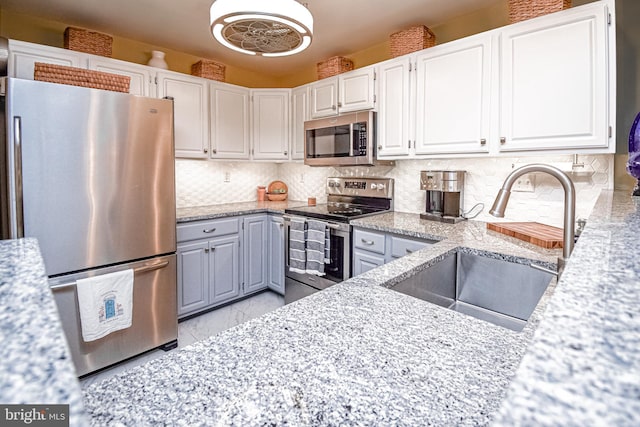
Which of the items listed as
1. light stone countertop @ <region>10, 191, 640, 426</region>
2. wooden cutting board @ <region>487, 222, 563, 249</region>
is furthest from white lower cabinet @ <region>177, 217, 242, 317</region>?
wooden cutting board @ <region>487, 222, 563, 249</region>

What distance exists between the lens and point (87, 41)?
99.5 inches

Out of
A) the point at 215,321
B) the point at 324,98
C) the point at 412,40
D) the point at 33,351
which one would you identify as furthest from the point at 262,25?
the point at 215,321

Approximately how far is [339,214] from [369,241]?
1.35 ft

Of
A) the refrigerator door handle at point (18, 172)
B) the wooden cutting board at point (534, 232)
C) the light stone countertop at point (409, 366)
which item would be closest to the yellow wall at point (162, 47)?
the refrigerator door handle at point (18, 172)

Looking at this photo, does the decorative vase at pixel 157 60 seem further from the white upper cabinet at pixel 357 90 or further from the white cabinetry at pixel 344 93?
the white upper cabinet at pixel 357 90

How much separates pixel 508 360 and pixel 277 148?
3.23m

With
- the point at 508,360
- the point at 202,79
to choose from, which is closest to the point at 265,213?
the point at 202,79

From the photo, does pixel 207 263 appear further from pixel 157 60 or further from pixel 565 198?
pixel 565 198

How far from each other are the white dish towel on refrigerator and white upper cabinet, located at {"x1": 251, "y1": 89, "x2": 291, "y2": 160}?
1887 millimetres

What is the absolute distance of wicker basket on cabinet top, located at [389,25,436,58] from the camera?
251 centimetres

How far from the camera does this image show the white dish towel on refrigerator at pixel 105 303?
1.98 m

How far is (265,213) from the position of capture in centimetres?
335

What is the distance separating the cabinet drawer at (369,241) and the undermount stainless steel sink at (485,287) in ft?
2.38

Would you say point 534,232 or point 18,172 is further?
point 534,232
